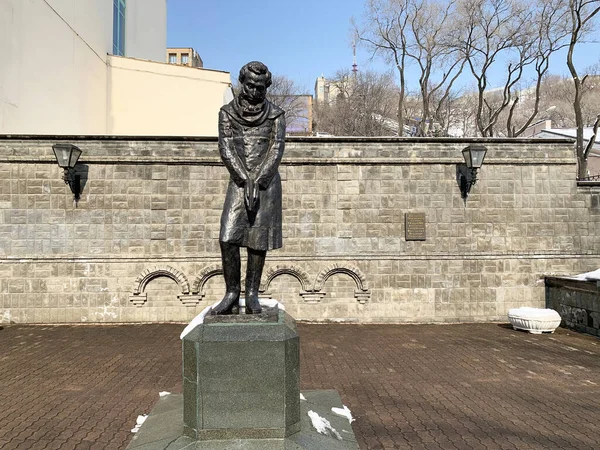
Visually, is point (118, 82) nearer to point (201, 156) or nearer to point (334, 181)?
point (201, 156)

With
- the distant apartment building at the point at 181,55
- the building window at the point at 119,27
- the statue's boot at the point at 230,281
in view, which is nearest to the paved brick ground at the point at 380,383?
the statue's boot at the point at 230,281

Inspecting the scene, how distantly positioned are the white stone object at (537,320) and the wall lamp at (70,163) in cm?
1016

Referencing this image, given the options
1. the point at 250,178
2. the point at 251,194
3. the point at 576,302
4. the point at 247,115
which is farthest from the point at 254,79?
the point at 576,302

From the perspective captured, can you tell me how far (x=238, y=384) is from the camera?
12.4ft

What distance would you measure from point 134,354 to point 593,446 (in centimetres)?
667

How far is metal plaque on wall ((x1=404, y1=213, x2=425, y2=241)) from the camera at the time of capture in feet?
35.0

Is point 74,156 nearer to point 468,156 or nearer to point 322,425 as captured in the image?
point 322,425

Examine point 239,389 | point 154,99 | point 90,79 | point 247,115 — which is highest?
point 90,79

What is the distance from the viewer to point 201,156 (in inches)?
413

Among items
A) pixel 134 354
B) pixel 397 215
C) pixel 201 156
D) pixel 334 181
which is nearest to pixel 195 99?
pixel 201 156

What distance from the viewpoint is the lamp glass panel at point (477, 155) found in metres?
10.1

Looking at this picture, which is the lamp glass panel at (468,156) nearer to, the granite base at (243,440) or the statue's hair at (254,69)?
the granite base at (243,440)

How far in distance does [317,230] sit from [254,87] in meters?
6.72

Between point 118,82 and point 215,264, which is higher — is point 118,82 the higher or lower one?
the higher one
